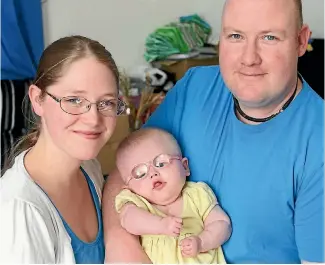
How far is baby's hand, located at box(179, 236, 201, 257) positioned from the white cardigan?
10.7 inches

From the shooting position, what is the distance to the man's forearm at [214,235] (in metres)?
→ 1.31

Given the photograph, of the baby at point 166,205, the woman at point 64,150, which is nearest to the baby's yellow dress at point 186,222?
the baby at point 166,205

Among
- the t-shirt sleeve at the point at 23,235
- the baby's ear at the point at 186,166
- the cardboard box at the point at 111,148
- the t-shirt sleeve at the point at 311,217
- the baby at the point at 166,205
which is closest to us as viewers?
the t-shirt sleeve at the point at 23,235

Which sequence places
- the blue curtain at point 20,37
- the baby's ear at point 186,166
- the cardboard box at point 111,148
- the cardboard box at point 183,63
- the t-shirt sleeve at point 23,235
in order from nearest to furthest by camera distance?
the t-shirt sleeve at point 23,235
the baby's ear at point 186,166
the cardboard box at point 111,148
the blue curtain at point 20,37
the cardboard box at point 183,63

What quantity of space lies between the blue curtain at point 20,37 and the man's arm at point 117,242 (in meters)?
2.47

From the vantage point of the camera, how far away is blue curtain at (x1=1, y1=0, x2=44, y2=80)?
3607 millimetres

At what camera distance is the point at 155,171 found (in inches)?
55.5

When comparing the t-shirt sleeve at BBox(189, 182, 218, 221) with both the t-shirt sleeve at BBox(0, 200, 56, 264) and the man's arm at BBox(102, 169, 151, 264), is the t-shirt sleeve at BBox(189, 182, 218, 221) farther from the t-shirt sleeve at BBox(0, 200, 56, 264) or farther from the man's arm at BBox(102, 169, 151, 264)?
the t-shirt sleeve at BBox(0, 200, 56, 264)

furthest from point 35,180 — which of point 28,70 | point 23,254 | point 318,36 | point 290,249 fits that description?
point 318,36

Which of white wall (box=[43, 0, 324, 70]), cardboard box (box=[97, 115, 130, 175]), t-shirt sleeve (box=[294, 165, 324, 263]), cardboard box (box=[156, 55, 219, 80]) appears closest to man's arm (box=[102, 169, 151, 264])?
t-shirt sleeve (box=[294, 165, 324, 263])

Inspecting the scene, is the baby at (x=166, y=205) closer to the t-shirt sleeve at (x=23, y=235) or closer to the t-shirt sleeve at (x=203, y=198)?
the t-shirt sleeve at (x=203, y=198)

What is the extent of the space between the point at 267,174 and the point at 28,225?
0.58m

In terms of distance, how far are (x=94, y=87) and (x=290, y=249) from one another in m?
0.62

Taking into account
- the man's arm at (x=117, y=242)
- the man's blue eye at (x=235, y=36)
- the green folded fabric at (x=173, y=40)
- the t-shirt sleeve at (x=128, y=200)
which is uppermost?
the man's blue eye at (x=235, y=36)
